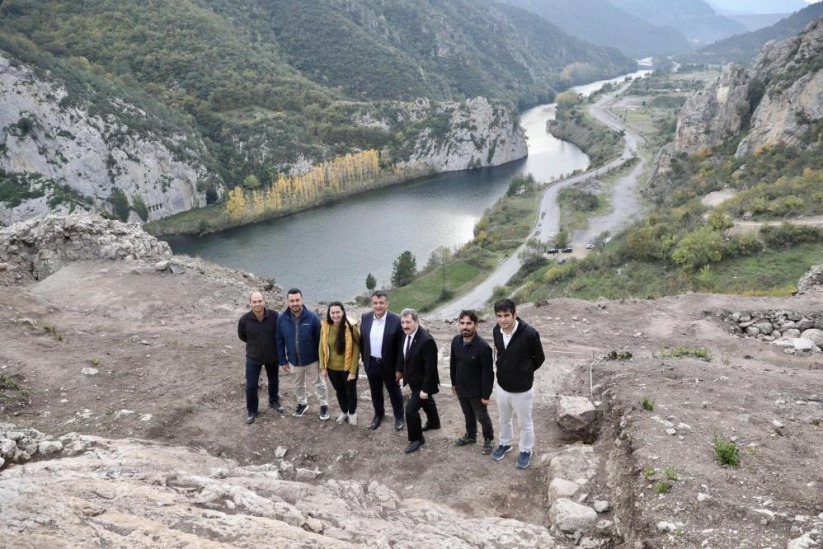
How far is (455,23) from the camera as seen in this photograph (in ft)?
616

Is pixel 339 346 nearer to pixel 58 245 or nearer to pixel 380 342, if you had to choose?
pixel 380 342

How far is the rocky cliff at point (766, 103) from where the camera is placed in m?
42.1

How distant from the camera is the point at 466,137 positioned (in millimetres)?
Answer: 101125

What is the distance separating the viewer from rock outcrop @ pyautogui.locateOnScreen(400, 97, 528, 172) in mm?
99500

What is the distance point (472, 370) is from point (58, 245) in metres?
16.4

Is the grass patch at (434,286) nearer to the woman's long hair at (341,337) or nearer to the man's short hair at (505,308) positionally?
the woman's long hair at (341,337)

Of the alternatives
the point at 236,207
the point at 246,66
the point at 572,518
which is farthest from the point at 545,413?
the point at 246,66

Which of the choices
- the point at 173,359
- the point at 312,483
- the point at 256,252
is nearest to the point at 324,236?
the point at 256,252

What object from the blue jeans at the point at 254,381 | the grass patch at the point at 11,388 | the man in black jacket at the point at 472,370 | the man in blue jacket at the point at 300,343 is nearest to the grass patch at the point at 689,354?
the man in black jacket at the point at 472,370

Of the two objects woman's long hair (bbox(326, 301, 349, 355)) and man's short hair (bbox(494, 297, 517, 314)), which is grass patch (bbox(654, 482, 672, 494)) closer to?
man's short hair (bbox(494, 297, 517, 314))

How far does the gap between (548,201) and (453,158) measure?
3318 cm

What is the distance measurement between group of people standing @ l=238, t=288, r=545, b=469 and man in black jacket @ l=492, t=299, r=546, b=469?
0.04ft

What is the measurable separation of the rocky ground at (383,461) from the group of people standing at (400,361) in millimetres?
279

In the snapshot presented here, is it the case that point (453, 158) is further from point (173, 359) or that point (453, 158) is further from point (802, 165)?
point (173, 359)
